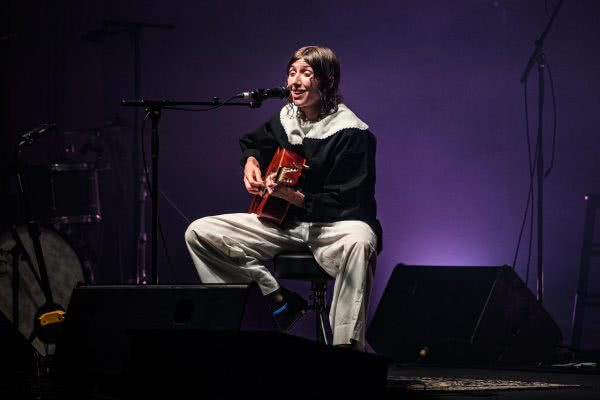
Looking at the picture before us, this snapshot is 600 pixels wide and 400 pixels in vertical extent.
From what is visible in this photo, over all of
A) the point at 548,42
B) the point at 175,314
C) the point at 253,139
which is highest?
the point at 548,42

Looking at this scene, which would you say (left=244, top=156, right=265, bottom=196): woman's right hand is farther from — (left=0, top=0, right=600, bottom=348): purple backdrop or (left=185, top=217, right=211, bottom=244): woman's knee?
(left=0, top=0, right=600, bottom=348): purple backdrop

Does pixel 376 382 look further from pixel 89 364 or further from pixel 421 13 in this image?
pixel 421 13

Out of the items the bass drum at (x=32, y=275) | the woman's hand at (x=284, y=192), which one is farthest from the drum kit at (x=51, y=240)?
the woman's hand at (x=284, y=192)

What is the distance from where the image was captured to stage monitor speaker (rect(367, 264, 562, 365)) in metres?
4.36

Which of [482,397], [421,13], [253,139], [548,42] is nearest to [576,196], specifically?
[548,42]

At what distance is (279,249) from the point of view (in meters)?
4.23

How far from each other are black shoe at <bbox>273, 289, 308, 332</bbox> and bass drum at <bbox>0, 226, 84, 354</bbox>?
1.78m

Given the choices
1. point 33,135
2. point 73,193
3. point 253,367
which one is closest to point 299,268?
point 253,367

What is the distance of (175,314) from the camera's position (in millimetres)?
3174

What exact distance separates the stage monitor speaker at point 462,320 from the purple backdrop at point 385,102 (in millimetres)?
1931

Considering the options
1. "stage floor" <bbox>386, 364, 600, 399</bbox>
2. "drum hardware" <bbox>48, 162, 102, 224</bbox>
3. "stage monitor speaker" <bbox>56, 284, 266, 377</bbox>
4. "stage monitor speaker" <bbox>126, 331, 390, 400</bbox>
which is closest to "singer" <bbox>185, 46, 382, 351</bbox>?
"stage floor" <bbox>386, 364, 600, 399</bbox>

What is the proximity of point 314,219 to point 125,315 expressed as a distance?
123 centimetres

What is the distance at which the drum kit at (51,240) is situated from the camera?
17.8 feet

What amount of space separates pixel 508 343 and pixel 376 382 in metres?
2.07
